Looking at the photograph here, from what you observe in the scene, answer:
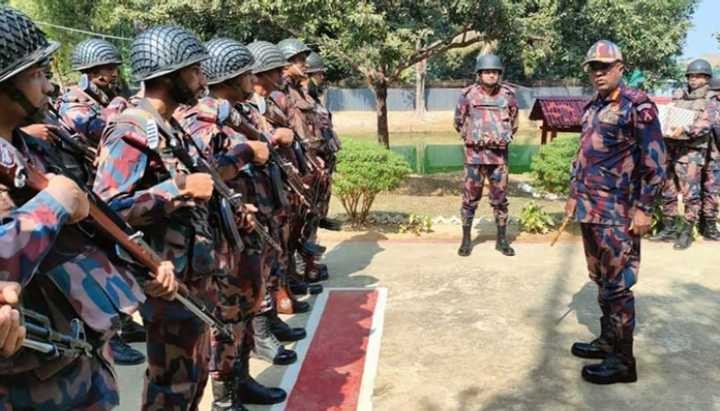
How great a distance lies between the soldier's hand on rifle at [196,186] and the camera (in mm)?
2430

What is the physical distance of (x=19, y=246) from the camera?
5.04ft

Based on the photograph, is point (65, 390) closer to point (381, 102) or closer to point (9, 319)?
point (9, 319)

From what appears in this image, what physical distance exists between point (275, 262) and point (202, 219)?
1510 millimetres

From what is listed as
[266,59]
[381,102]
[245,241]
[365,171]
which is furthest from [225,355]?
[381,102]

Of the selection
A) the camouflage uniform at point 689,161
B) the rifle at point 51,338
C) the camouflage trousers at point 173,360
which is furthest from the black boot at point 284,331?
the camouflage uniform at point 689,161

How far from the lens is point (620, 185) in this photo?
3811mm

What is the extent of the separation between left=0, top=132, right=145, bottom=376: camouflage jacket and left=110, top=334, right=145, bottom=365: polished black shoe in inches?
97.3

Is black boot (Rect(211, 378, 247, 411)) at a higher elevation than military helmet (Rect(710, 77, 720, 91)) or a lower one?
lower

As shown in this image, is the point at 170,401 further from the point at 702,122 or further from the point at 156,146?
the point at 702,122

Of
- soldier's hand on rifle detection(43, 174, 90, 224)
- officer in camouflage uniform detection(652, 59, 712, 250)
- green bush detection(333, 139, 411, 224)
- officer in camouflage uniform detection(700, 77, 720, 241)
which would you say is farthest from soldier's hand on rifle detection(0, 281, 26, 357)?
officer in camouflage uniform detection(700, 77, 720, 241)

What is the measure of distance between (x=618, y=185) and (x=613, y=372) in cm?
110

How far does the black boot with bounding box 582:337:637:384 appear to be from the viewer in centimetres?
380

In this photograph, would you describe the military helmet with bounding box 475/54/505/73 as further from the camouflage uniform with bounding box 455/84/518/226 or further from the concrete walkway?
the concrete walkway

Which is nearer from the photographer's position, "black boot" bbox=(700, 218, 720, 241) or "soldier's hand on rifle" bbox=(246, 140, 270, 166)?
"soldier's hand on rifle" bbox=(246, 140, 270, 166)
